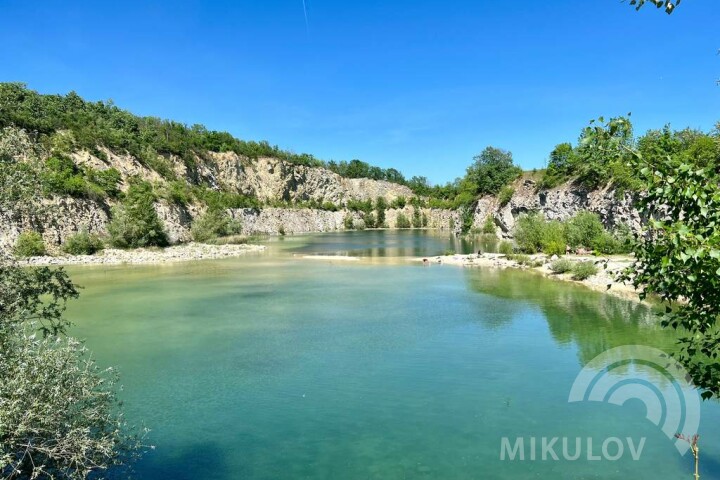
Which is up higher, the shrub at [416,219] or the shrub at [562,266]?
the shrub at [416,219]

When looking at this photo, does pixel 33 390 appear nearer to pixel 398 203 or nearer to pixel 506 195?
pixel 506 195

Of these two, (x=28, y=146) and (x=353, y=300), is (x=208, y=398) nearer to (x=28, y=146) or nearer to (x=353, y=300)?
(x=28, y=146)

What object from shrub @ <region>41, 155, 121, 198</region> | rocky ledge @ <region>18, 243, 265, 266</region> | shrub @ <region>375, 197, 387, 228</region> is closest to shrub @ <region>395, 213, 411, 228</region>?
shrub @ <region>375, 197, 387, 228</region>

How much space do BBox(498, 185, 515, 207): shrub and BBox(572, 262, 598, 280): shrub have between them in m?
44.8

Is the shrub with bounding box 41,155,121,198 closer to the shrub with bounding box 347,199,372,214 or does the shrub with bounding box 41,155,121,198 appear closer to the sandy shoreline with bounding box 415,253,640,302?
the sandy shoreline with bounding box 415,253,640,302

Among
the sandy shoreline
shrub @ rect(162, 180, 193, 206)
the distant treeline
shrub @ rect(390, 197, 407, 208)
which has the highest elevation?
the distant treeline

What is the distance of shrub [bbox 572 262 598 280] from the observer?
32.5m

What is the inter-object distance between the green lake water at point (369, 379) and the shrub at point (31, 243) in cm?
2149

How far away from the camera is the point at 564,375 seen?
49.4 feet

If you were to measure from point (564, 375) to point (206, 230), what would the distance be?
61624mm

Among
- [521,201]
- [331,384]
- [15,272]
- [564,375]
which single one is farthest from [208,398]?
[521,201]

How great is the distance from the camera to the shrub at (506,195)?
77.2 metres

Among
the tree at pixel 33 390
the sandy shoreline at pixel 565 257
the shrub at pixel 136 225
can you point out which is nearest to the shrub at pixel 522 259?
the sandy shoreline at pixel 565 257

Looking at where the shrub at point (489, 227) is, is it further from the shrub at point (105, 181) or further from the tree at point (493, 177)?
the shrub at point (105, 181)
